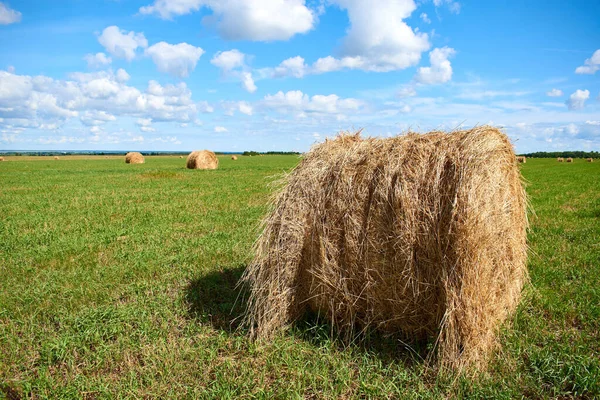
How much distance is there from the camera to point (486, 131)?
4648mm

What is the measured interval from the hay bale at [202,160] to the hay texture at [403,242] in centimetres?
3185

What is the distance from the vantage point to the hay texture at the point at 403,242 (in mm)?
4090

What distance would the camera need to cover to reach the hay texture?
4.09 meters

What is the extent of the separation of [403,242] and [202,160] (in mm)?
33554

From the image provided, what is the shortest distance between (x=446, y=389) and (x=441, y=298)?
0.85m

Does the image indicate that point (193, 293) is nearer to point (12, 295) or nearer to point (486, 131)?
point (12, 295)

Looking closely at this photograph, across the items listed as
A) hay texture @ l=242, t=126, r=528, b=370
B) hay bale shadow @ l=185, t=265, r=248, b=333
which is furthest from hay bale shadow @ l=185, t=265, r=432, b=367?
hay texture @ l=242, t=126, r=528, b=370

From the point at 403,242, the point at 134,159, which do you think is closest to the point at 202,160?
the point at 134,159

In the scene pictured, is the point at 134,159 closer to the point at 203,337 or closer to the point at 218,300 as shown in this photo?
the point at 218,300

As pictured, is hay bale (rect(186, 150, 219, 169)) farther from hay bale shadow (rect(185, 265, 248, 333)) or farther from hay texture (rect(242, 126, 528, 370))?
hay texture (rect(242, 126, 528, 370))

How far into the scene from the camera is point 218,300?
5902mm

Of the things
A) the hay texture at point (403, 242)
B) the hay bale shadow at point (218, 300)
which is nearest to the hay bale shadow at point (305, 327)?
the hay bale shadow at point (218, 300)

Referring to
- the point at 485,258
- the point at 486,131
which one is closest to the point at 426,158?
the point at 486,131

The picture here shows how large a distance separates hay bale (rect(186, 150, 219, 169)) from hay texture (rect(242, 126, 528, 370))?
31.8 meters
